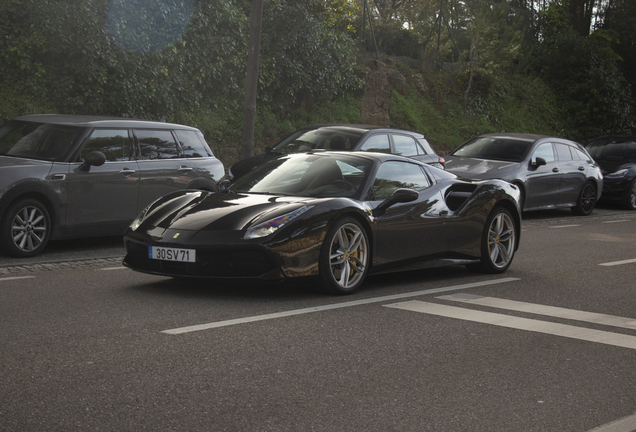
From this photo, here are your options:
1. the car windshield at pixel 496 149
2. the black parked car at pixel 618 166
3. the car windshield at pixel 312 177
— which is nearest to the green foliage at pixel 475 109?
the black parked car at pixel 618 166

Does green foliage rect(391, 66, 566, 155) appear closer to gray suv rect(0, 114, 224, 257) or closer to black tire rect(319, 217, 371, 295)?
gray suv rect(0, 114, 224, 257)

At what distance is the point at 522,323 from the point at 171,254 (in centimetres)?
296

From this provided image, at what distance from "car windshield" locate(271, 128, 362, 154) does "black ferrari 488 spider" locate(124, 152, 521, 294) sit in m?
5.05

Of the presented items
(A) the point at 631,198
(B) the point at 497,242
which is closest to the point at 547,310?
(B) the point at 497,242

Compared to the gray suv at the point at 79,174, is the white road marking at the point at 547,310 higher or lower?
lower

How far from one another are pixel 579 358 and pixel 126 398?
9.73ft

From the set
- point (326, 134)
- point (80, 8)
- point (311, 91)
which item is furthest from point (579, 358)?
point (311, 91)

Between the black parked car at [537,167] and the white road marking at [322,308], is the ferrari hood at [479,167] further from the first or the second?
the white road marking at [322,308]

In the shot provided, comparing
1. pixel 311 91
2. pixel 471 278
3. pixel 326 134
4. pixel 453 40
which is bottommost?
pixel 471 278

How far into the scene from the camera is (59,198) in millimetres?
9430

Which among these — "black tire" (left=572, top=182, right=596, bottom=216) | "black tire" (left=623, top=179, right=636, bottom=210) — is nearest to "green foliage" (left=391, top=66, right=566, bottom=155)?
"black tire" (left=623, top=179, right=636, bottom=210)

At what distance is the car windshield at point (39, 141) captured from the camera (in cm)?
968

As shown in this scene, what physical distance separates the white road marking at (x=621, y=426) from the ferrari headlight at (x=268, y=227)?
3.38 meters

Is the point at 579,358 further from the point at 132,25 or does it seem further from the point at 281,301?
the point at 132,25
